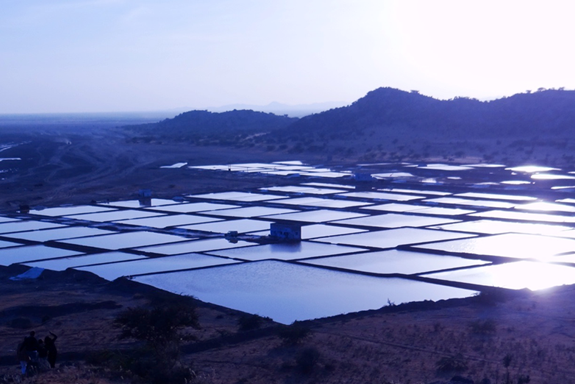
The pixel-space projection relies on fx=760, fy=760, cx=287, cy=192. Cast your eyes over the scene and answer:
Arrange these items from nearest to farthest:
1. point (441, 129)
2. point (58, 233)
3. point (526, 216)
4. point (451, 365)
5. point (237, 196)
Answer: point (451, 365), point (58, 233), point (526, 216), point (237, 196), point (441, 129)

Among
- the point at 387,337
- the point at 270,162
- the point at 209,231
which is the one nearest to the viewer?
the point at 387,337

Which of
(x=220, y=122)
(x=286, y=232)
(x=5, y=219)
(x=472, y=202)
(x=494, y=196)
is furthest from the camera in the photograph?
(x=220, y=122)

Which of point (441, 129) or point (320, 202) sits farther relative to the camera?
point (441, 129)

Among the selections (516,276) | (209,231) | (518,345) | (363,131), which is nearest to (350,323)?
(518,345)

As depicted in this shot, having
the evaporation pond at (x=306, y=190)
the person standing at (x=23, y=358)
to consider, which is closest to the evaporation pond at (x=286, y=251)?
the person standing at (x=23, y=358)

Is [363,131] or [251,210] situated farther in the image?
[363,131]

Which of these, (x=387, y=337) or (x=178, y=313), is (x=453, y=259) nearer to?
(x=387, y=337)

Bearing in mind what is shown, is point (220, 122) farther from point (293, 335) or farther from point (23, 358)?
point (23, 358)

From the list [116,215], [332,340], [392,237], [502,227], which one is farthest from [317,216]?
[332,340]
